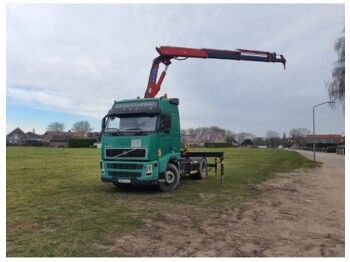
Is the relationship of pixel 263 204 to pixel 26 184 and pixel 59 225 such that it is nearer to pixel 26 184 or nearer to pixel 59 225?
pixel 59 225

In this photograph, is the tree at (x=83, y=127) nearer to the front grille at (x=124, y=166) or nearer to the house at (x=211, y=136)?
the house at (x=211, y=136)

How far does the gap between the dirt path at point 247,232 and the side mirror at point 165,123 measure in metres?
2.77

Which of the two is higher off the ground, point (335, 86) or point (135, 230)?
point (335, 86)

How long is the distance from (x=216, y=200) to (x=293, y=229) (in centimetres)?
308

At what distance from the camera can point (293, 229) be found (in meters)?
5.98

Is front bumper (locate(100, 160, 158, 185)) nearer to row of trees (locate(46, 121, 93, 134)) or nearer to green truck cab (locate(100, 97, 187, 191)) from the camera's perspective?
green truck cab (locate(100, 97, 187, 191))

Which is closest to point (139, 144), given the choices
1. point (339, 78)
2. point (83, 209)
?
point (83, 209)

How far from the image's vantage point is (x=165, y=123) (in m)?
9.60

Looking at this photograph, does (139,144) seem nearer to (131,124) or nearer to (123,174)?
(131,124)

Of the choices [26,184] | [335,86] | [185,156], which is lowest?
[26,184]

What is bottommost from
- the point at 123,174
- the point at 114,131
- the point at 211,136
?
the point at 123,174

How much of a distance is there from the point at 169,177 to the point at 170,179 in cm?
9

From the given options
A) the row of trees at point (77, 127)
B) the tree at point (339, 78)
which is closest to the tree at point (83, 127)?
the row of trees at point (77, 127)

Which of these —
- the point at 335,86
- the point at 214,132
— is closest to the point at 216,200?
the point at 335,86
